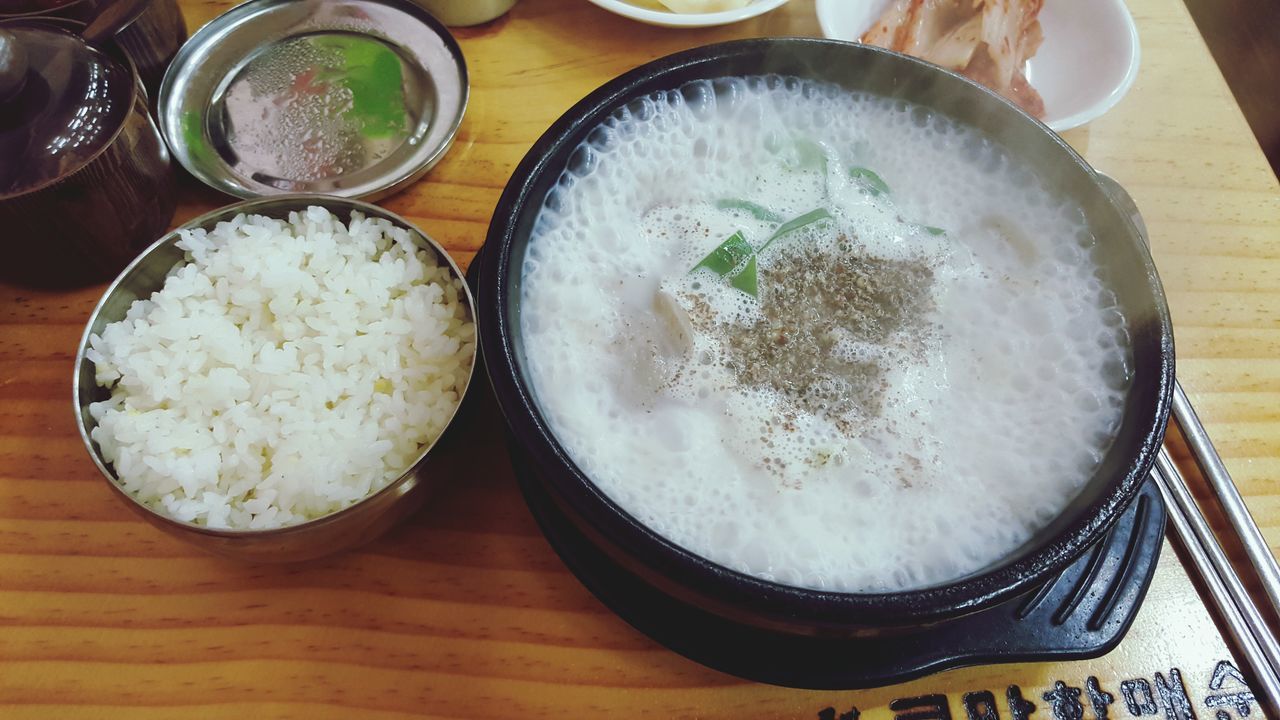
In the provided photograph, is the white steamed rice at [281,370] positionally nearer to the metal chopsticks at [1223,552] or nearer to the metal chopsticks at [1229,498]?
the metal chopsticks at [1223,552]

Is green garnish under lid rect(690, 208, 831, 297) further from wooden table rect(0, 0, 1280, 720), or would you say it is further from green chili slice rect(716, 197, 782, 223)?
wooden table rect(0, 0, 1280, 720)

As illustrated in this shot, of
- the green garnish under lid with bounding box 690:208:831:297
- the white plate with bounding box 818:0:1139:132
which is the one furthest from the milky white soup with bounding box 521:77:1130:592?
the white plate with bounding box 818:0:1139:132

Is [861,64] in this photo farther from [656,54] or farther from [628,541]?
[628,541]

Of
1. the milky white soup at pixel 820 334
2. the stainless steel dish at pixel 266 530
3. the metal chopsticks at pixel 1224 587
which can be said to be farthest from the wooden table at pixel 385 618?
the milky white soup at pixel 820 334

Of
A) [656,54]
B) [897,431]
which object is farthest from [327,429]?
[656,54]

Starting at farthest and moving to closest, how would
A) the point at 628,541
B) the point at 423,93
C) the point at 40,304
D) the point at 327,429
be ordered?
the point at 423,93 < the point at 40,304 < the point at 327,429 < the point at 628,541

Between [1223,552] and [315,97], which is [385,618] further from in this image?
[1223,552]

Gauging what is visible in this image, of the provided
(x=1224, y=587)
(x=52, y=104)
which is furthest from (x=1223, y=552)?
(x=52, y=104)
